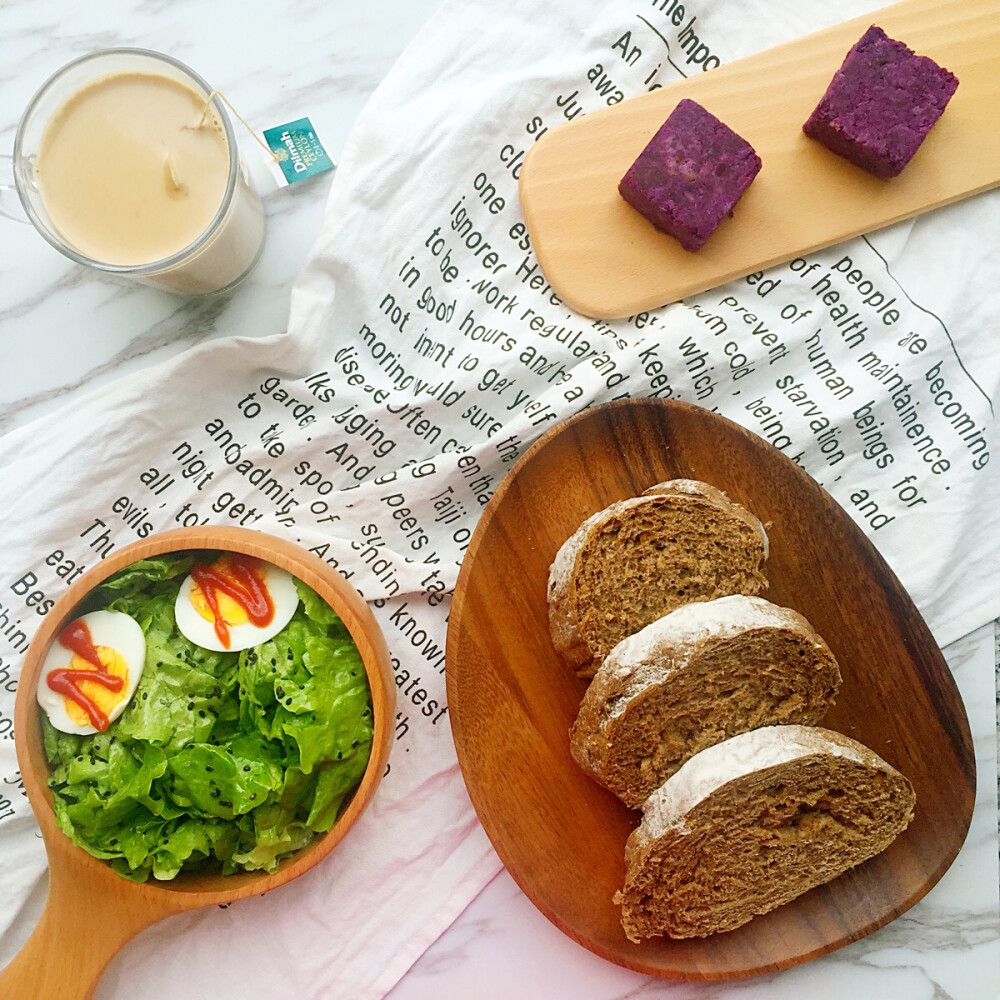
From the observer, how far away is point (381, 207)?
68.5 inches

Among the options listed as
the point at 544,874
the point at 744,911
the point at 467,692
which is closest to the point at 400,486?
the point at 467,692

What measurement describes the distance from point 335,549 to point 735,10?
1.31m

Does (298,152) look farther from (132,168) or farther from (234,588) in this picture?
(234,588)

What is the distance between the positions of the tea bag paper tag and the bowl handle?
1.28 metres

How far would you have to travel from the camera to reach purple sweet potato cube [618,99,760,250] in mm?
1649

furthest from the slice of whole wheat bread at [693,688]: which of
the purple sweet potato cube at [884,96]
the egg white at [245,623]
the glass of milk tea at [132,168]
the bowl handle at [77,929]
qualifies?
the glass of milk tea at [132,168]

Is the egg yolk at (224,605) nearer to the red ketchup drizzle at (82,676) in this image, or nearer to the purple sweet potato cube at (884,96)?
the red ketchup drizzle at (82,676)

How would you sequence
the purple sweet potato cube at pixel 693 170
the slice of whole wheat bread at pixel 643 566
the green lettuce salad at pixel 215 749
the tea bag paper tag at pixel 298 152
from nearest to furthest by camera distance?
the green lettuce salad at pixel 215 749 → the slice of whole wheat bread at pixel 643 566 → the purple sweet potato cube at pixel 693 170 → the tea bag paper tag at pixel 298 152

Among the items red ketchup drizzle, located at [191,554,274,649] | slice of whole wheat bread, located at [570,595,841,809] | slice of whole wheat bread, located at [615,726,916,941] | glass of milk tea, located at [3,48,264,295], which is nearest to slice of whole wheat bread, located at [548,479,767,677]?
slice of whole wheat bread, located at [570,595,841,809]

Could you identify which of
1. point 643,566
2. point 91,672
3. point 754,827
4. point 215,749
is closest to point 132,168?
point 91,672

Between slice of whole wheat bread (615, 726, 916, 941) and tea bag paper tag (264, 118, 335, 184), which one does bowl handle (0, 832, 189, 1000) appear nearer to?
slice of whole wheat bread (615, 726, 916, 941)

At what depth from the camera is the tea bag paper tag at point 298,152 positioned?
1.75m

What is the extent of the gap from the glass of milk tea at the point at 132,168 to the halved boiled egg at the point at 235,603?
516 mm

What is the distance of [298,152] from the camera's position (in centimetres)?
176
